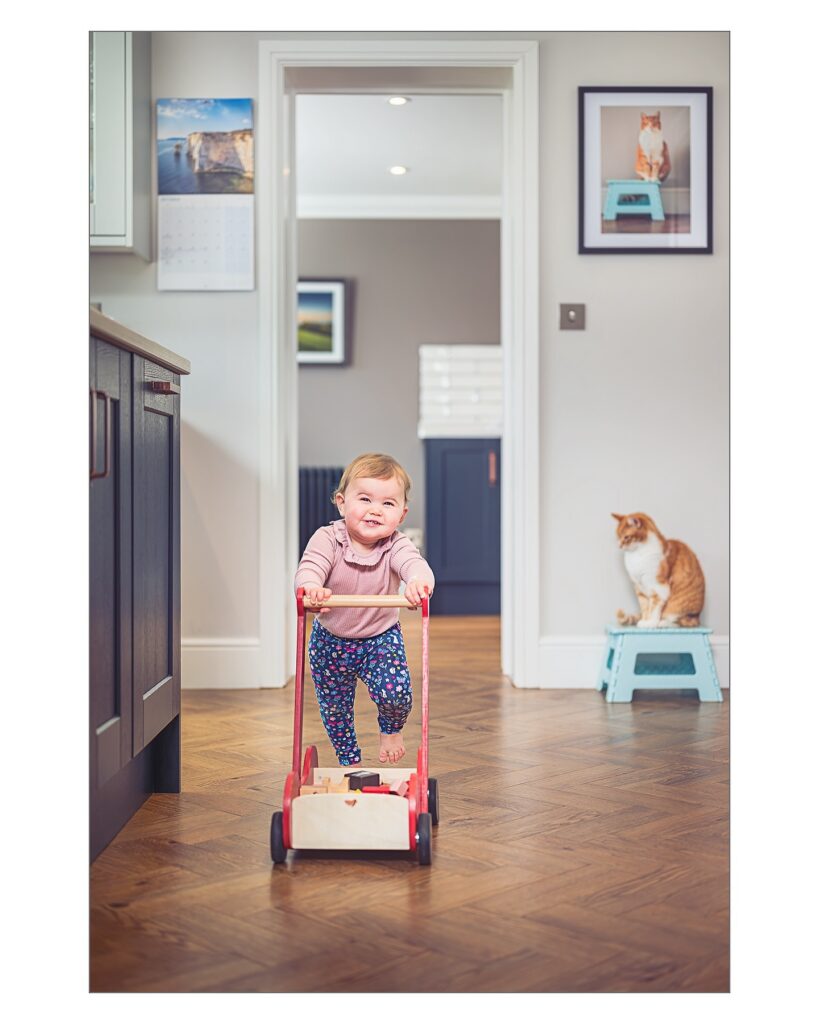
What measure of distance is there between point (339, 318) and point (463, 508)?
155cm

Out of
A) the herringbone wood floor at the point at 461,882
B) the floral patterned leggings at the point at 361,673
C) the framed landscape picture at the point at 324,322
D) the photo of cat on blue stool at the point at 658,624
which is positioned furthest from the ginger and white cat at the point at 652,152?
the framed landscape picture at the point at 324,322

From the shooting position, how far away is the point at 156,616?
6.61 ft

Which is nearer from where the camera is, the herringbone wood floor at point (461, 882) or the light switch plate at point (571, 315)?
the herringbone wood floor at point (461, 882)

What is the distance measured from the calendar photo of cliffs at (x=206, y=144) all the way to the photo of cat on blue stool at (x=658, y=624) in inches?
63.7

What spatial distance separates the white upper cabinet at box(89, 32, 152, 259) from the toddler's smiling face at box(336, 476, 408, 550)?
1633mm

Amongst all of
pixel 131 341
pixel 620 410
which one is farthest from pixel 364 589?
pixel 620 410

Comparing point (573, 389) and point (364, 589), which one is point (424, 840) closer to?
point (364, 589)

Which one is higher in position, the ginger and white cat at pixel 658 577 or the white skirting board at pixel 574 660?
the ginger and white cat at pixel 658 577

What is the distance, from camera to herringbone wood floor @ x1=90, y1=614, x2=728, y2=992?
4.32 ft

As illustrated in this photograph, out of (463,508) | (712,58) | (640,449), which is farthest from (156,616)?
(463,508)

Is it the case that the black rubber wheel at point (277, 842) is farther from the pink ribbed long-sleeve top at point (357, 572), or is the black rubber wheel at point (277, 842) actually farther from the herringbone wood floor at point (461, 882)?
the pink ribbed long-sleeve top at point (357, 572)

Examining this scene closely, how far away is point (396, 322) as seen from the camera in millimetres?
6699

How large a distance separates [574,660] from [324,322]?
3.72 m

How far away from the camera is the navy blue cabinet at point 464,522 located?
5871 millimetres
